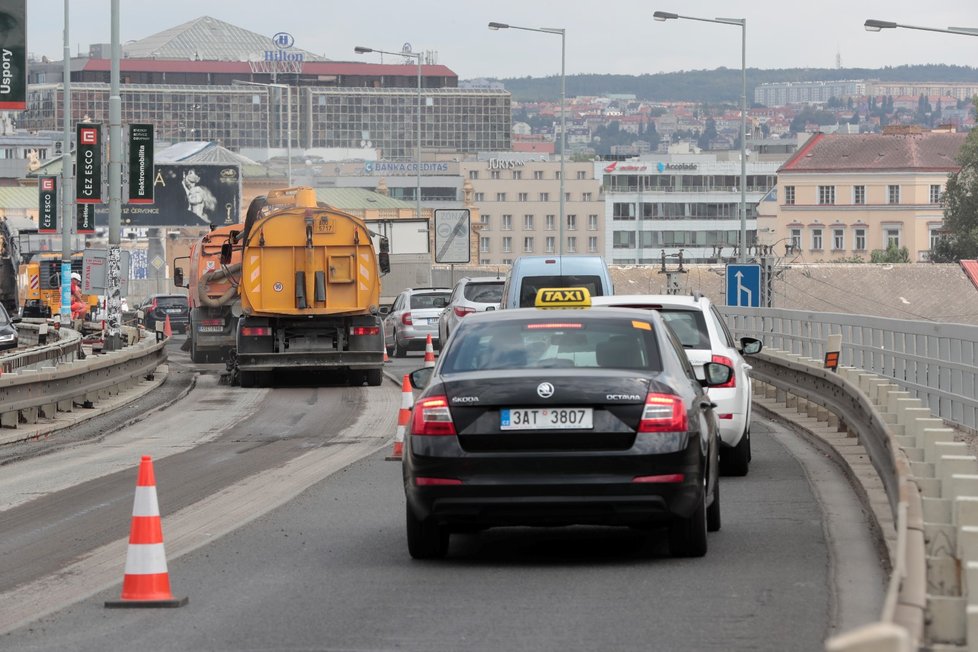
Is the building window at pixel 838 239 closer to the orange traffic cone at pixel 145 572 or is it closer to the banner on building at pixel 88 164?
the banner on building at pixel 88 164

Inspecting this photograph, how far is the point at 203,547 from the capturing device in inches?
442

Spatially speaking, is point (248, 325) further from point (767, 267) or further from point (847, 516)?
point (847, 516)

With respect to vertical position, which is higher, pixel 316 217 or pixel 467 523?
pixel 316 217

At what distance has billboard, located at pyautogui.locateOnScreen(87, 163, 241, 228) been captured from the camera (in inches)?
4584

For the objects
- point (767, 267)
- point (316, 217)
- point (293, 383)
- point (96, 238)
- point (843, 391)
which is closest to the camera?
point (843, 391)

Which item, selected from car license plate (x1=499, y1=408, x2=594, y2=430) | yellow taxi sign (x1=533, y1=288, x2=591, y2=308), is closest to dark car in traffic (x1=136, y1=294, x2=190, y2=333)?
yellow taxi sign (x1=533, y1=288, x2=591, y2=308)

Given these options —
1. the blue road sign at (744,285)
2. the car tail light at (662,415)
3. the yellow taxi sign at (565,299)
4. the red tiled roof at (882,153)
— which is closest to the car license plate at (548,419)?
the car tail light at (662,415)

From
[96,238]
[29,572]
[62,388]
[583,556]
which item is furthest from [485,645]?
[96,238]

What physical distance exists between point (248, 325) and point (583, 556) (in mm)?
20522

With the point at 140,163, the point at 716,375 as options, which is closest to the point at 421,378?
the point at 716,375

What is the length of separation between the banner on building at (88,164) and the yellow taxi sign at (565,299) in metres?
32.3

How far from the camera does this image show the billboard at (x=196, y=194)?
116 m

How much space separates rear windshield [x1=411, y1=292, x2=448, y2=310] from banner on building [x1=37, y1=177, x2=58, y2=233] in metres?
35.9

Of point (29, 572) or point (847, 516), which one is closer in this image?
point (29, 572)
